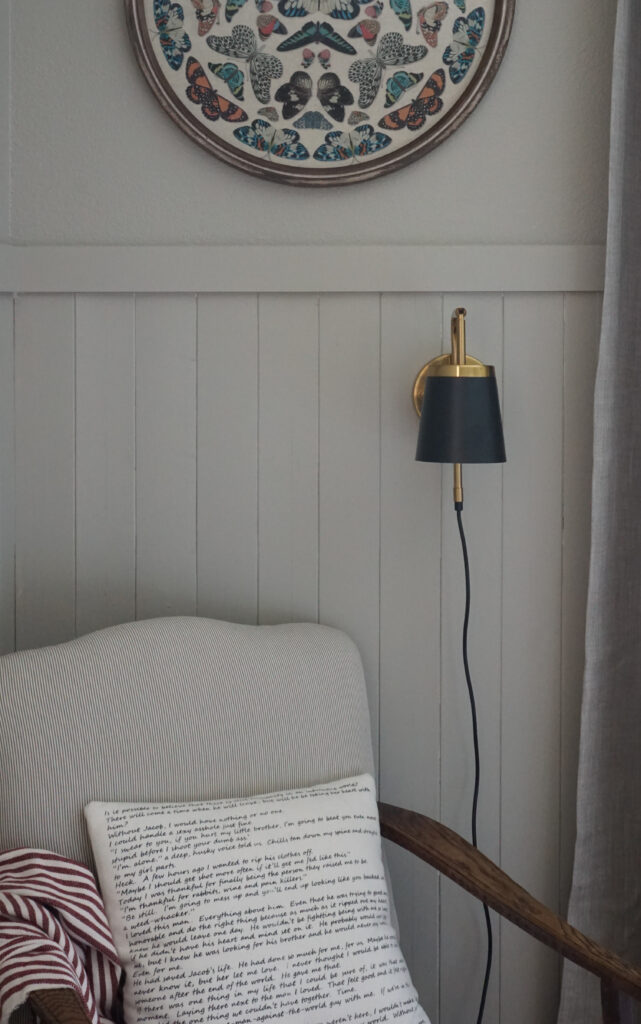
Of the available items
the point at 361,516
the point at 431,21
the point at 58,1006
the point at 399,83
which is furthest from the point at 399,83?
the point at 58,1006

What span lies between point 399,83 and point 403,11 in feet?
0.37

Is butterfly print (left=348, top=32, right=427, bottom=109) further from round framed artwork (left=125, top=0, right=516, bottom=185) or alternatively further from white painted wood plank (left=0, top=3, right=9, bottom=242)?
white painted wood plank (left=0, top=3, right=9, bottom=242)

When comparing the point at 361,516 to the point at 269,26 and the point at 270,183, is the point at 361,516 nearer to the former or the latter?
the point at 270,183

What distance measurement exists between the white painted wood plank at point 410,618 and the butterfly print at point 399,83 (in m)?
0.33

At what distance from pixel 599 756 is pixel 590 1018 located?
45 cm

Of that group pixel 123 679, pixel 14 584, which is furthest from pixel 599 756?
pixel 14 584

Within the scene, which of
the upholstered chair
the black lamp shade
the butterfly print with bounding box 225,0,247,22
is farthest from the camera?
the butterfly print with bounding box 225,0,247,22

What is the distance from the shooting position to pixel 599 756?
1527 mm

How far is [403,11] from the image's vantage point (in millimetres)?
1516

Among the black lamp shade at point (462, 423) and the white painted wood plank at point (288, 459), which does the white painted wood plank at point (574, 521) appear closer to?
the black lamp shade at point (462, 423)

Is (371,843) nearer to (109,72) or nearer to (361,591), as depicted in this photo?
(361,591)

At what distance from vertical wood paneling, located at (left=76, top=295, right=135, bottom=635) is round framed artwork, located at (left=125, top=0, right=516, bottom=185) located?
1.16 ft

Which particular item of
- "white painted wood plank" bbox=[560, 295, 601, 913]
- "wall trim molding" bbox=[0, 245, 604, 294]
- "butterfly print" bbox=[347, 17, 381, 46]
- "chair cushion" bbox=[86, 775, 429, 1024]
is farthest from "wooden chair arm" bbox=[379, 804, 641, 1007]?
"butterfly print" bbox=[347, 17, 381, 46]

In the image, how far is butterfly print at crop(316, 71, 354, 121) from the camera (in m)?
1.53
